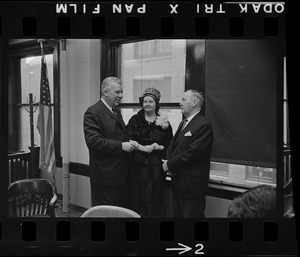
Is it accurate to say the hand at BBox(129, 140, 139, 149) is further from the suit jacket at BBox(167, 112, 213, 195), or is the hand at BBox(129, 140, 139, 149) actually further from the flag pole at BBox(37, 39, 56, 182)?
the flag pole at BBox(37, 39, 56, 182)

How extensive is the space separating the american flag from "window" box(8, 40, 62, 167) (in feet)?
0.06

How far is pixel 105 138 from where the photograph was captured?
1489 mm

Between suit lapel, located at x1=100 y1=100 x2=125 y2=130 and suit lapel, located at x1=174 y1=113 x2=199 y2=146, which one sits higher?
suit lapel, located at x1=100 y1=100 x2=125 y2=130

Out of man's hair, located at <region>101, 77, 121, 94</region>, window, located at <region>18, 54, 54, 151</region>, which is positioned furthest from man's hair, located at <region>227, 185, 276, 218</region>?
window, located at <region>18, 54, 54, 151</region>

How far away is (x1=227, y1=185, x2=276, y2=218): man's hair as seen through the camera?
1.43 meters

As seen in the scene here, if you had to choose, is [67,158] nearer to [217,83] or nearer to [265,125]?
[217,83]

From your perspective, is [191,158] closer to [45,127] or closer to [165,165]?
[165,165]

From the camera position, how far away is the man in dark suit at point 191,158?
4.84 feet

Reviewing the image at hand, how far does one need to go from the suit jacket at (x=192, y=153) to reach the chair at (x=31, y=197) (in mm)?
510

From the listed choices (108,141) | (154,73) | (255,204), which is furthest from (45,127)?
(255,204)

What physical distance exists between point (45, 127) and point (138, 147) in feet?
1.32

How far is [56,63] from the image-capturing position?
4.95 feet

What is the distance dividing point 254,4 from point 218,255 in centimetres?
96

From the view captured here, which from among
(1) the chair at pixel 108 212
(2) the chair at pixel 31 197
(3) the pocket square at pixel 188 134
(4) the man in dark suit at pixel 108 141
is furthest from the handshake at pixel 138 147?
(2) the chair at pixel 31 197
